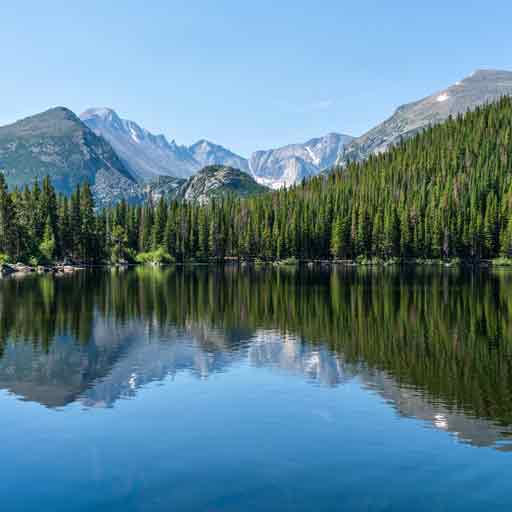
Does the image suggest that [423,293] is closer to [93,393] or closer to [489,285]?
[489,285]

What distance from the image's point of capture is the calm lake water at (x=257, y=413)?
18.5 m

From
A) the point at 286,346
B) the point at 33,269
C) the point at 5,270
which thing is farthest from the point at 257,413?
the point at 33,269

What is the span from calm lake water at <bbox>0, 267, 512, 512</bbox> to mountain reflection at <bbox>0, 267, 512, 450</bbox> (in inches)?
8.3

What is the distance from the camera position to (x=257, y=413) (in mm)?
27500

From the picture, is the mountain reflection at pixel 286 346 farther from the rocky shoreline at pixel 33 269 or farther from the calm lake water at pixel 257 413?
the rocky shoreline at pixel 33 269

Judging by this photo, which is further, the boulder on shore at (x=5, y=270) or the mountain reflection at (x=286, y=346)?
the boulder on shore at (x=5, y=270)

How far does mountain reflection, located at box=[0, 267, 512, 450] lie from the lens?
2944 centimetres

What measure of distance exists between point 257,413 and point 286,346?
640 inches

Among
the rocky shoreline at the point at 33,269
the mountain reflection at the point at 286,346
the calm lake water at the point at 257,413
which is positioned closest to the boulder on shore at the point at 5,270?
the rocky shoreline at the point at 33,269

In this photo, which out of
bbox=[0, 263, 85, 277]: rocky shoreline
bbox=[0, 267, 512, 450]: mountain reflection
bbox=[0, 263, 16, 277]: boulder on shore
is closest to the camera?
bbox=[0, 267, 512, 450]: mountain reflection

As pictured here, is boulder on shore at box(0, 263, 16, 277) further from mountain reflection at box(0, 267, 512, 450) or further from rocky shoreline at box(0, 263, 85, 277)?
mountain reflection at box(0, 267, 512, 450)

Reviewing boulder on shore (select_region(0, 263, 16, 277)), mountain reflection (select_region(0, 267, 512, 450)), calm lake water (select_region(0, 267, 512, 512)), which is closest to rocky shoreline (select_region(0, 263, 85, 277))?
boulder on shore (select_region(0, 263, 16, 277))

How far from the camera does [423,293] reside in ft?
269

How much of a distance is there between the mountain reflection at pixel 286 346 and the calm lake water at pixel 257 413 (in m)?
0.21
